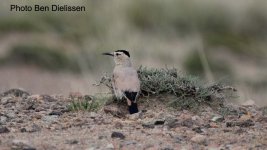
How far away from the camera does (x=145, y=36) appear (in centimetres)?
1861

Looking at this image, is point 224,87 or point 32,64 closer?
point 224,87

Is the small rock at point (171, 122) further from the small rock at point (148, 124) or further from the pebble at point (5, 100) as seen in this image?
the pebble at point (5, 100)

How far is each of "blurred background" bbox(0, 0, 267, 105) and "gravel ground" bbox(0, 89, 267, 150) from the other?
18.8ft

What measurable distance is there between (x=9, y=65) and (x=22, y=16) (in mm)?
2121

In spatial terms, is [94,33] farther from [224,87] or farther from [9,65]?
[224,87]

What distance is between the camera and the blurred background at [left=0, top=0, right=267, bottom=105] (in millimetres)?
16328

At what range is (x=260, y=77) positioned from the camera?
15.0 metres

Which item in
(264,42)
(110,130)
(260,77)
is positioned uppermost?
(264,42)

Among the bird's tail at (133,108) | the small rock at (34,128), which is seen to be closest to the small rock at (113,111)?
the bird's tail at (133,108)

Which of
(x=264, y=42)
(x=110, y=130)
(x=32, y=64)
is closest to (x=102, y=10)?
(x=32, y=64)

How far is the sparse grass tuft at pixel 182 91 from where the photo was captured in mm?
8484

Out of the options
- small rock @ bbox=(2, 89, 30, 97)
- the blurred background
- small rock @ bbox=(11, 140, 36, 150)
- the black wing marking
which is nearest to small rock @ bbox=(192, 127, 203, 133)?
the black wing marking

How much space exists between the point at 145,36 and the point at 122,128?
35.9ft

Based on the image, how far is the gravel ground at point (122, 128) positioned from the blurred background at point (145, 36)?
5724 millimetres
